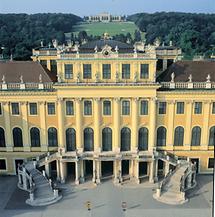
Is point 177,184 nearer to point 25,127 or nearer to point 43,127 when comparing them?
point 43,127

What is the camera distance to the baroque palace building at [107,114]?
27656 millimetres

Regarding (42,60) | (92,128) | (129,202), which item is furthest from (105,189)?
(42,60)

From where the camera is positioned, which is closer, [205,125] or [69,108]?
[69,108]

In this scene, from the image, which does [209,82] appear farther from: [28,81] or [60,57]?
[28,81]

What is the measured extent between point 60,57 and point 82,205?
1119cm

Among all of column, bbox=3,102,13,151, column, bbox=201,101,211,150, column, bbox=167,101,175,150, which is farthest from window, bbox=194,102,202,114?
column, bbox=3,102,13,151

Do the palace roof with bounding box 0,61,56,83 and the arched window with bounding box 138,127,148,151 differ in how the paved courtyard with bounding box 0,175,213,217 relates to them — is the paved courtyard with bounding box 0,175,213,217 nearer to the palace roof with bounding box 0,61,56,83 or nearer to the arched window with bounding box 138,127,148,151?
the arched window with bounding box 138,127,148,151

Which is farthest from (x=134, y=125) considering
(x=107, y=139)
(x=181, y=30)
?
(x=181, y=30)

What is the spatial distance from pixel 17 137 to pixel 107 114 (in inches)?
309

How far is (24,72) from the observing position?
30.4 metres

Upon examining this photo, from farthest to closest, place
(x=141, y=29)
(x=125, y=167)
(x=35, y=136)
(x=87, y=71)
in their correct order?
(x=141, y=29) < (x=125, y=167) < (x=35, y=136) < (x=87, y=71)

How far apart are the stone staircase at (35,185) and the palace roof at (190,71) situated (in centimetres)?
1239

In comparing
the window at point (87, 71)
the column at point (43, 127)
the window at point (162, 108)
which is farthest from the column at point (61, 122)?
A: the window at point (162, 108)

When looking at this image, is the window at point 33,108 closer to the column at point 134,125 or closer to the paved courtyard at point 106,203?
the paved courtyard at point 106,203
